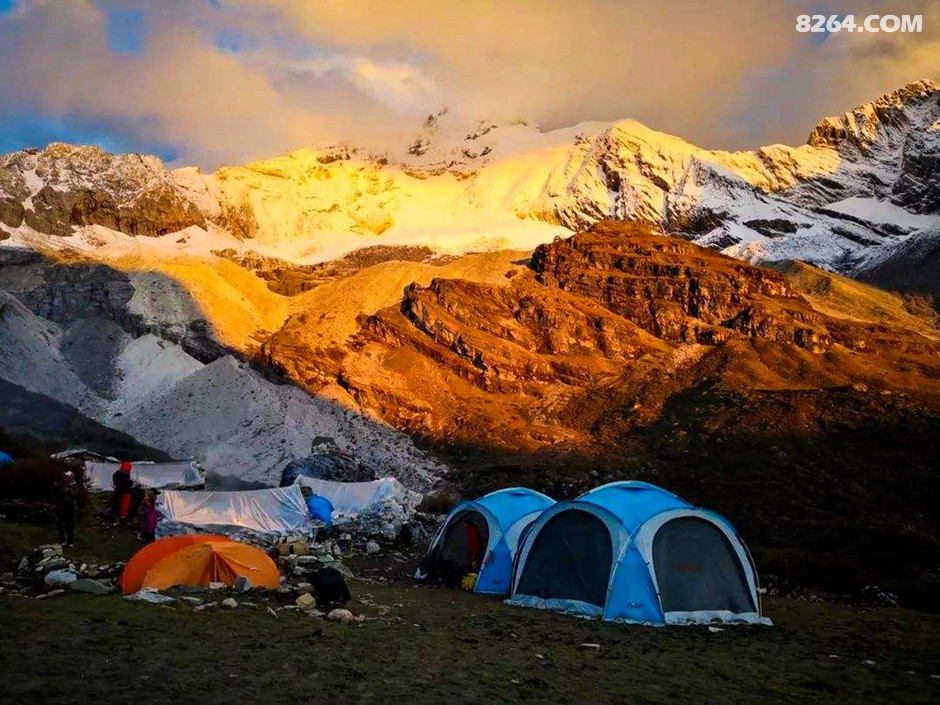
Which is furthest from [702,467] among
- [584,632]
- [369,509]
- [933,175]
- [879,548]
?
[933,175]

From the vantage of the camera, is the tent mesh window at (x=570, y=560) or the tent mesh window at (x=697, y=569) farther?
the tent mesh window at (x=570, y=560)

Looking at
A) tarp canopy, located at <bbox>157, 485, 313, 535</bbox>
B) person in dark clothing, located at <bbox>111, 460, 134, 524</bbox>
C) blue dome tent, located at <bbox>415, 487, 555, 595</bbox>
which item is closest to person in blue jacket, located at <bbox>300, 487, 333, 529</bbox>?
tarp canopy, located at <bbox>157, 485, 313, 535</bbox>

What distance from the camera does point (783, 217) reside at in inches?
6668

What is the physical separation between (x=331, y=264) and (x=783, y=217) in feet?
316

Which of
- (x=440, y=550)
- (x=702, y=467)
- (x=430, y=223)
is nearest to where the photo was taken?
(x=440, y=550)

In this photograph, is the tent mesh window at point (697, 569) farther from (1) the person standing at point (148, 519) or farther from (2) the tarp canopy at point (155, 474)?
(2) the tarp canopy at point (155, 474)

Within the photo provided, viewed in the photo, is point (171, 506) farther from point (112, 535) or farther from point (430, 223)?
point (430, 223)

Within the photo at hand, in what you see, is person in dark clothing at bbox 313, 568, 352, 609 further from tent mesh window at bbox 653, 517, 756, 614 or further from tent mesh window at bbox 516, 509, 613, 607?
tent mesh window at bbox 653, 517, 756, 614

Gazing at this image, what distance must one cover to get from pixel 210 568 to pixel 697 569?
863 cm

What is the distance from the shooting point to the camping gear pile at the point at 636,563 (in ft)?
46.4

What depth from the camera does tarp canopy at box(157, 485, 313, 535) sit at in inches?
909

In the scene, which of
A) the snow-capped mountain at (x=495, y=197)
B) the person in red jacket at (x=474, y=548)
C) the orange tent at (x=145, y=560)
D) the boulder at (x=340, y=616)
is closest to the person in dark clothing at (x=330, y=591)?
the boulder at (x=340, y=616)

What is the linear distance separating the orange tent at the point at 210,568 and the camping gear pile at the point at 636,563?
498 cm

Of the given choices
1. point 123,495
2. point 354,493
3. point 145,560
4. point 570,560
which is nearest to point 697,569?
point 570,560
